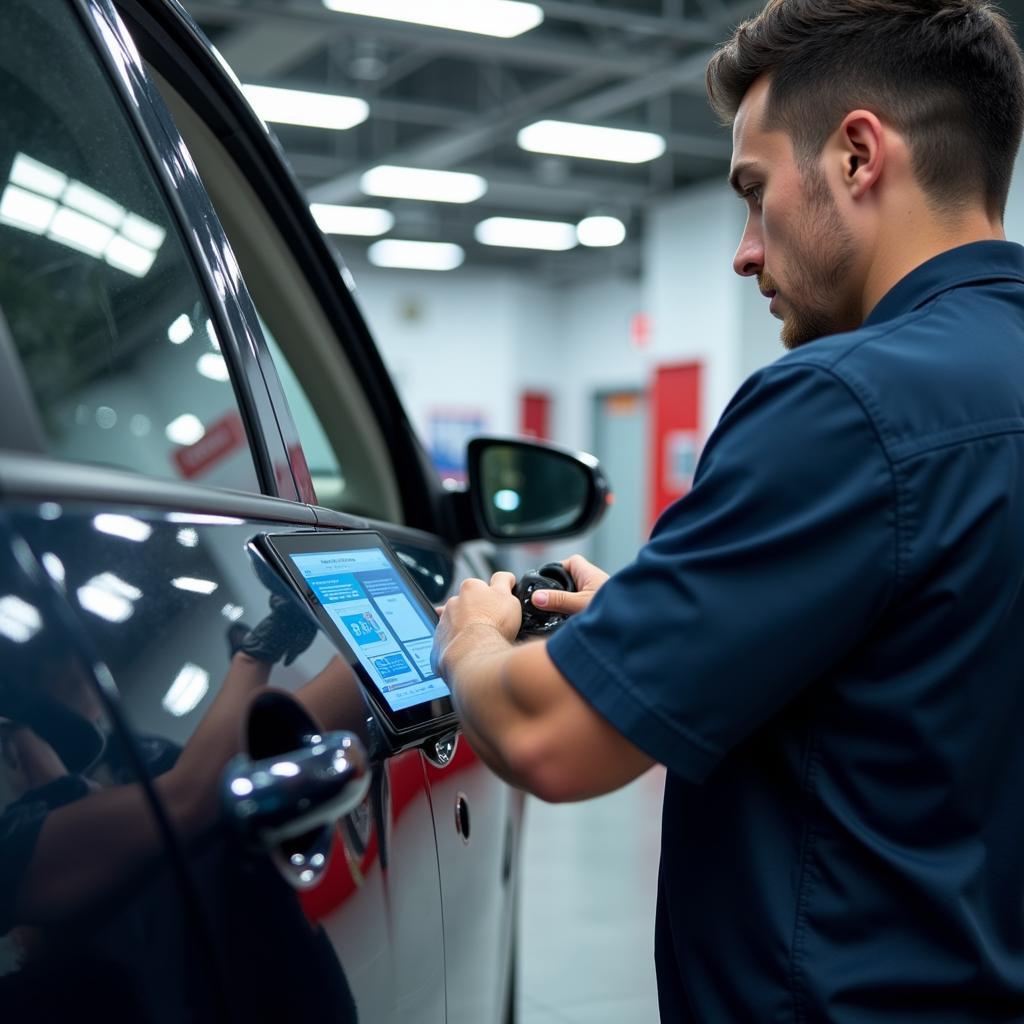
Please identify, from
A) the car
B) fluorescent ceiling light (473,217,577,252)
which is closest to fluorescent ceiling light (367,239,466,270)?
fluorescent ceiling light (473,217,577,252)

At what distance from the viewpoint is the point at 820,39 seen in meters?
1.12

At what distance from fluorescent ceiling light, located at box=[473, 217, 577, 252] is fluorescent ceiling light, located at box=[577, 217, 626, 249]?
20cm

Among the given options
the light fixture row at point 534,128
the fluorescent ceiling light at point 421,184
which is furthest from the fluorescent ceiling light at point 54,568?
the fluorescent ceiling light at point 421,184

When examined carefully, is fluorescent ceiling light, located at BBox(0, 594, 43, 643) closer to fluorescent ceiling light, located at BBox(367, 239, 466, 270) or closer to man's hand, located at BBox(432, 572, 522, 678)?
man's hand, located at BBox(432, 572, 522, 678)

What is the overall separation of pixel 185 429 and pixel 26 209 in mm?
348

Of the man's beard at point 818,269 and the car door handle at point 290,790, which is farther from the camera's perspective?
the man's beard at point 818,269

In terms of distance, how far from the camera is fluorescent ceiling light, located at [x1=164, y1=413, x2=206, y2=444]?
1188 millimetres

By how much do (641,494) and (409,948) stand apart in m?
16.7

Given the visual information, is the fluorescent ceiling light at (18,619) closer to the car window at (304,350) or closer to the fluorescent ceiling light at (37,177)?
the fluorescent ceiling light at (37,177)

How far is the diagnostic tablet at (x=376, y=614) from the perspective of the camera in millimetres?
979

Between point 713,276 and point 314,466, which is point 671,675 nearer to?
point 314,466

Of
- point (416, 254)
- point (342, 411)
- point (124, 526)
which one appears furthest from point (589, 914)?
point (416, 254)

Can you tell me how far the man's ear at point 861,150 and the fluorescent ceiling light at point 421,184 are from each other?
11764 mm

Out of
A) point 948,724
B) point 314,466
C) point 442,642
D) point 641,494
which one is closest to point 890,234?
point 948,724
